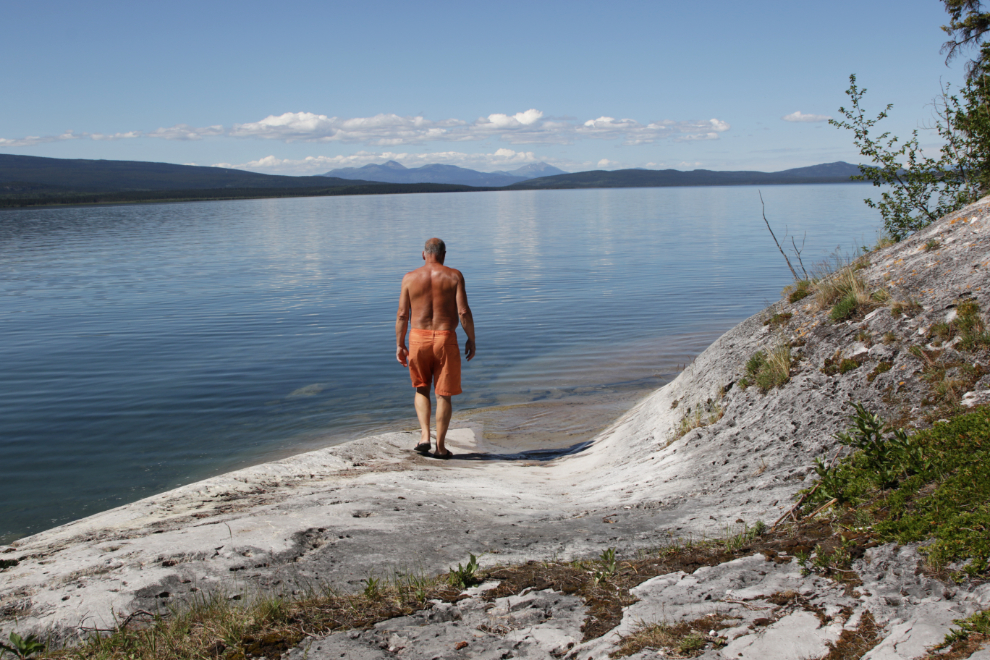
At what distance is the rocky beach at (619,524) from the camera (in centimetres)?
329

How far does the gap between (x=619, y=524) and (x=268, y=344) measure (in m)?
13.8

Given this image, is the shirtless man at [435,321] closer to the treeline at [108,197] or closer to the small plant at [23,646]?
the small plant at [23,646]

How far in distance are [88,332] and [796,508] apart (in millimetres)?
19254

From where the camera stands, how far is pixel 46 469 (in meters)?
9.51

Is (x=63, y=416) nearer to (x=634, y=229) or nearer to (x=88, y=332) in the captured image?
(x=88, y=332)

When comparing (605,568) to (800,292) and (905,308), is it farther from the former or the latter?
(800,292)

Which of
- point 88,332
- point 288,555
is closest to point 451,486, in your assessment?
point 288,555

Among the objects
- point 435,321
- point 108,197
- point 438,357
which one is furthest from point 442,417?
point 108,197

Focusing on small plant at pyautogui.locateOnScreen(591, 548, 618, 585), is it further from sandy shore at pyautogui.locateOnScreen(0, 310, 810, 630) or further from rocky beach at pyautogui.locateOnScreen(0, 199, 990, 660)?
sandy shore at pyautogui.locateOnScreen(0, 310, 810, 630)

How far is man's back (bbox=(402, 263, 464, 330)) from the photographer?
7.70 metres

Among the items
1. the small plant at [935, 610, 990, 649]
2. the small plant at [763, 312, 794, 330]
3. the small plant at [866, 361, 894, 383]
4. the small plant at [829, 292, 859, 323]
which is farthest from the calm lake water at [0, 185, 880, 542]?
the small plant at [935, 610, 990, 649]

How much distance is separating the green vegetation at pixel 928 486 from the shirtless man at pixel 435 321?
14.0 ft

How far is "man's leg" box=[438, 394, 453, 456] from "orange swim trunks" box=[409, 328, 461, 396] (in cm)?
13

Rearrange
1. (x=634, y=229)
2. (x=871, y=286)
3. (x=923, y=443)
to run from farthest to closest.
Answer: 1. (x=634, y=229)
2. (x=871, y=286)
3. (x=923, y=443)
